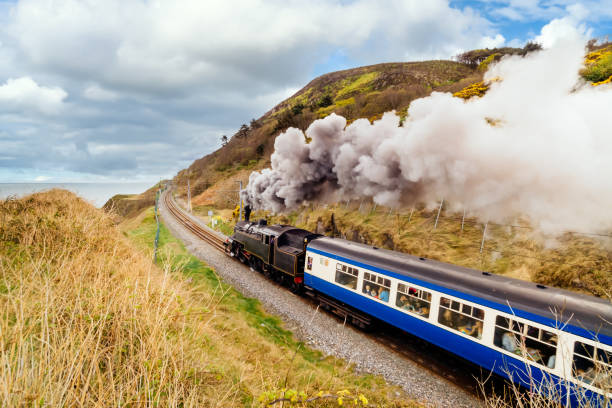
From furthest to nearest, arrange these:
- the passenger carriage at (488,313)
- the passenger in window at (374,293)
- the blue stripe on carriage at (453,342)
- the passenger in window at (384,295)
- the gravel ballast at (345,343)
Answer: the passenger in window at (374,293) < the passenger in window at (384,295) < the gravel ballast at (345,343) < the blue stripe on carriage at (453,342) < the passenger carriage at (488,313)

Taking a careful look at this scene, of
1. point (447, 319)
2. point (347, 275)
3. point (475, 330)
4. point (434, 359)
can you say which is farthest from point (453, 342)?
point (347, 275)

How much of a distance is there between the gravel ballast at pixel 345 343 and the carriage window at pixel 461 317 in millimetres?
1760

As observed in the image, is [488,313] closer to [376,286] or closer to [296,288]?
[376,286]

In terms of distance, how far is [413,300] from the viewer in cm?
919

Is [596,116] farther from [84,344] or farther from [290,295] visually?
[84,344]

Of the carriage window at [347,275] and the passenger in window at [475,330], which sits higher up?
the carriage window at [347,275]

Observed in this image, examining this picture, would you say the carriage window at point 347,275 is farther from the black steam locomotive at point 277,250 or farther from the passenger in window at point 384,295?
the black steam locomotive at point 277,250

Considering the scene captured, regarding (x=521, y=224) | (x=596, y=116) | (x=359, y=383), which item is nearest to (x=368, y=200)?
(x=521, y=224)

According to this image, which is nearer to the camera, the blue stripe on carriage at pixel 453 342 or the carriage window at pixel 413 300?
the blue stripe on carriage at pixel 453 342

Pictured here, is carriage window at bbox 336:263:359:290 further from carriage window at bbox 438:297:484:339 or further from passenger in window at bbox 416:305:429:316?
carriage window at bbox 438:297:484:339

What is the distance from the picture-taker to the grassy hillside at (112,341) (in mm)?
2803

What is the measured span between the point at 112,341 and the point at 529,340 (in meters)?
8.44

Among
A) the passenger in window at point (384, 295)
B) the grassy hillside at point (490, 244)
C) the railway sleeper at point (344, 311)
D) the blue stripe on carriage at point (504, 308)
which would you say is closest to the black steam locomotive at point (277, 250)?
the railway sleeper at point (344, 311)

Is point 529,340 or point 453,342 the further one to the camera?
point 453,342
